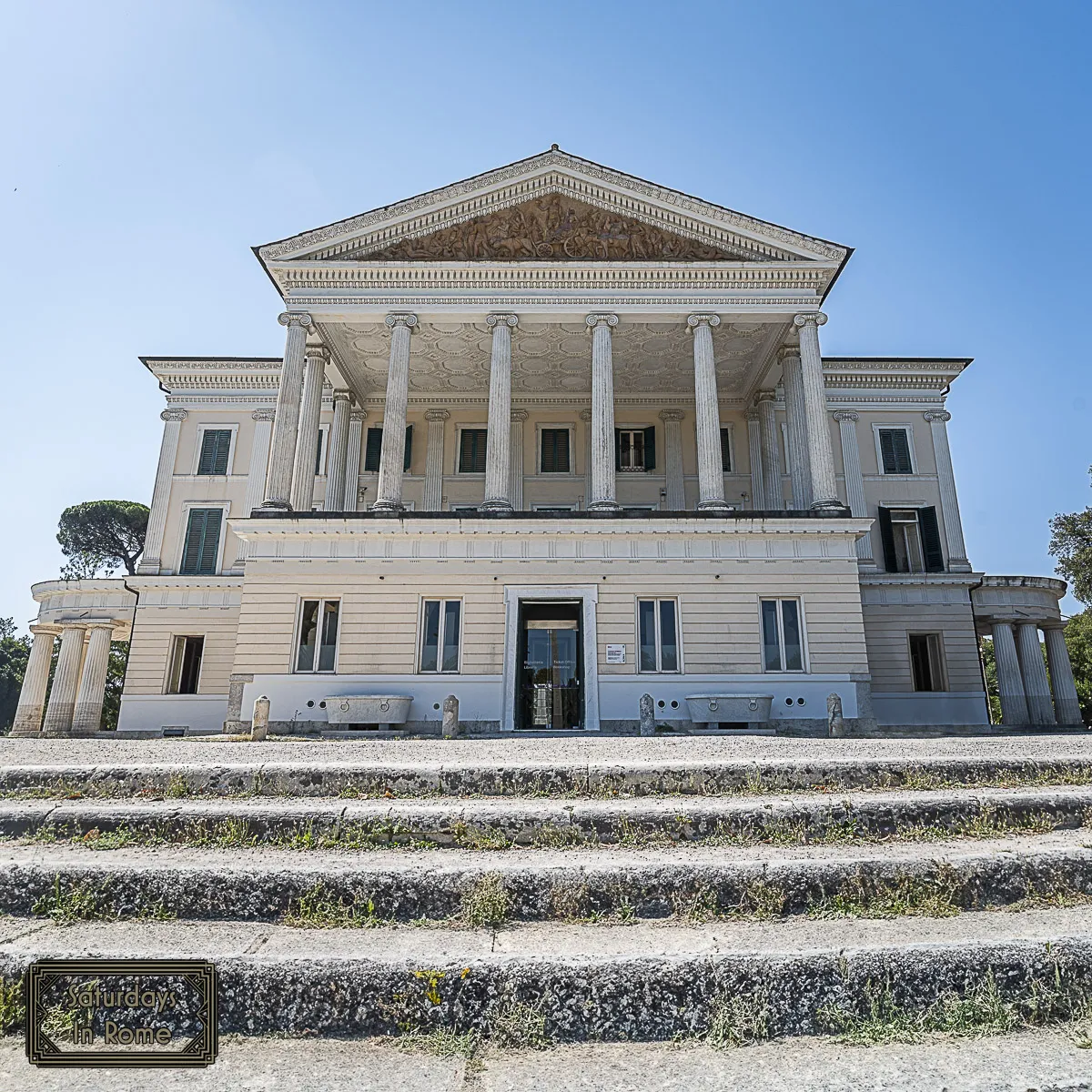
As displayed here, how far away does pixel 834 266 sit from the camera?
22531mm

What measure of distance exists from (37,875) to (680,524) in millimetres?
16649

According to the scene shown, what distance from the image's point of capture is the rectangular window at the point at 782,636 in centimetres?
1934

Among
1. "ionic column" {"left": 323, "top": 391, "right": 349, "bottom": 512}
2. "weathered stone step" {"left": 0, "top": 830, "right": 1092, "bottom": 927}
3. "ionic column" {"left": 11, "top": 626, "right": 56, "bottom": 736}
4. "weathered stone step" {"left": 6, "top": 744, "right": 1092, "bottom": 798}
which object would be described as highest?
"ionic column" {"left": 323, "top": 391, "right": 349, "bottom": 512}

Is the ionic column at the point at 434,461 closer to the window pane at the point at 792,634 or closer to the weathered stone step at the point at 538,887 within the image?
the window pane at the point at 792,634

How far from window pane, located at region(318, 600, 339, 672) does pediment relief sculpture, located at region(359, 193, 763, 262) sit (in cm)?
1093

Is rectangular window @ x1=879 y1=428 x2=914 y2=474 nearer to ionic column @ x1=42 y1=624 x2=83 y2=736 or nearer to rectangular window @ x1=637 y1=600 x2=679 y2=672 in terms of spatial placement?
rectangular window @ x1=637 y1=600 x2=679 y2=672

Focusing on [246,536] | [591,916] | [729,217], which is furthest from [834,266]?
[591,916]

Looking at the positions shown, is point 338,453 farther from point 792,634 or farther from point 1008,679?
point 1008,679

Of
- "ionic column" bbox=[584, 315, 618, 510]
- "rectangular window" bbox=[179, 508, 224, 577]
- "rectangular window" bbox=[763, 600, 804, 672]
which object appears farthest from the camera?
"rectangular window" bbox=[179, 508, 224, 577]

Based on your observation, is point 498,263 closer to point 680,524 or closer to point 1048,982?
point 680,524

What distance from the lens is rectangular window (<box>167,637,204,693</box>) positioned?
28.3 m

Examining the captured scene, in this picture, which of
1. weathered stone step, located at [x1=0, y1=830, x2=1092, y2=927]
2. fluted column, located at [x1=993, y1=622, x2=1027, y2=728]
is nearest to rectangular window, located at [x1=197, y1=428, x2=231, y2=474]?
weathered stone step, located at [x1=0, y1=830, x2=1092, y2=927]

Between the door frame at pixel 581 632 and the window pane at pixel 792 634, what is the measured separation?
4929 millimetres

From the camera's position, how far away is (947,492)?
96.4ft
